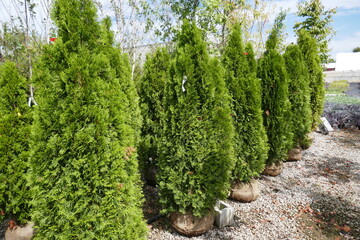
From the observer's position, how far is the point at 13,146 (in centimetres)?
286

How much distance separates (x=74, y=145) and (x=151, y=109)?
325 cm

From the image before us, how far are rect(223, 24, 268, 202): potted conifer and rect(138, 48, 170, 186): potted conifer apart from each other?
4.85 feet

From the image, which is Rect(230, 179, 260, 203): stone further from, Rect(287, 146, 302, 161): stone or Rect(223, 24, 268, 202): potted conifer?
Rect(287, 146, 302, 161): stone

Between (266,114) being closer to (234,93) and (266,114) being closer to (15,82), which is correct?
(234,93)

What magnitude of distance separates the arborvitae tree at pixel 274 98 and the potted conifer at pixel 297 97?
51.5 inches

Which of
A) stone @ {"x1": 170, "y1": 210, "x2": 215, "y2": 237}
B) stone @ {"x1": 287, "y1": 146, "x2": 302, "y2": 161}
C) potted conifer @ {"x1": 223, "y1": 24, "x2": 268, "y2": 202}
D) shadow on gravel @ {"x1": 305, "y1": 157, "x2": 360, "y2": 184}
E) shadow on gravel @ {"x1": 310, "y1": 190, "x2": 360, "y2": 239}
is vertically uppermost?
potted conifer @ {"x1": 223, "y1": 24, "x2": 268, "y2": 202}

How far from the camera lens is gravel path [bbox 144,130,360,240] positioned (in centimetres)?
367

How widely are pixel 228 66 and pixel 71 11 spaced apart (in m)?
2.98

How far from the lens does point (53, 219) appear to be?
2154mm

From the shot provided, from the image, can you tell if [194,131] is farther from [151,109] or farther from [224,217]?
[151,109]

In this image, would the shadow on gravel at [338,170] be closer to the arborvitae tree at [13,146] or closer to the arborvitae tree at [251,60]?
the arborvitae tree at [251,60]

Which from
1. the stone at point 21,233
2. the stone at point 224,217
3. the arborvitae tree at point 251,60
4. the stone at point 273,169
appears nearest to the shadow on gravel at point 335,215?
the stone at point 273,169

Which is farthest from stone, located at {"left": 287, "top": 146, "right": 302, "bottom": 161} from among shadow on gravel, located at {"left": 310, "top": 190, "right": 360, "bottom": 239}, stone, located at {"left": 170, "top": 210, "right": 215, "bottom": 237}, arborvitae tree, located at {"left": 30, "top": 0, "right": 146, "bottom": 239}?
arborvitae tree, located at {"left": 30, "top": 0, "right": 146, "bottom": 239}

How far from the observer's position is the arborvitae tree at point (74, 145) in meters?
2.09
